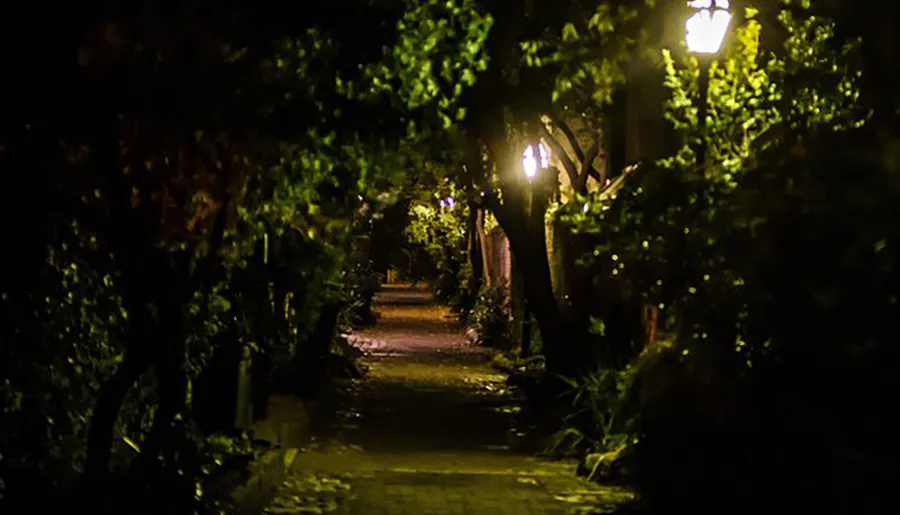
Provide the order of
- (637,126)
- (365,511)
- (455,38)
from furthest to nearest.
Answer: (637,126), (365,511), (455,38)

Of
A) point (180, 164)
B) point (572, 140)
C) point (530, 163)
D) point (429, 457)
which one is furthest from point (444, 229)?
point (180, 164)

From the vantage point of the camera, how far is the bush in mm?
28453

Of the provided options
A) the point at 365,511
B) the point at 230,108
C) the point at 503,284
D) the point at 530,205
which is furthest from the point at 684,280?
the point at 503,284

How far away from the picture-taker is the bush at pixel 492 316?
28.5m

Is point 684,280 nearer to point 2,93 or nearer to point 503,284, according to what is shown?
point 2,93

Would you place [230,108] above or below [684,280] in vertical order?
above

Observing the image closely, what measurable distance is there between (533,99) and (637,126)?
2.79 metres

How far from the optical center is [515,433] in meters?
15.6

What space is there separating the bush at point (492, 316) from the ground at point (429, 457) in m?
2.94

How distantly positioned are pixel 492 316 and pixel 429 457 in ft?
51.5

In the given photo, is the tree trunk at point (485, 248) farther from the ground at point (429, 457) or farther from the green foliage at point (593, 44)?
the green foliage at point (593, 44)

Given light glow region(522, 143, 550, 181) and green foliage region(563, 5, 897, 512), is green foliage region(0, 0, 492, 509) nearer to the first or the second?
green foliage region(563, 5, 897, 512)

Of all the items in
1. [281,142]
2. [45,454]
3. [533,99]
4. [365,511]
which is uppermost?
[533,99]

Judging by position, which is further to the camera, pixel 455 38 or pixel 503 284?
pixel 503 284
